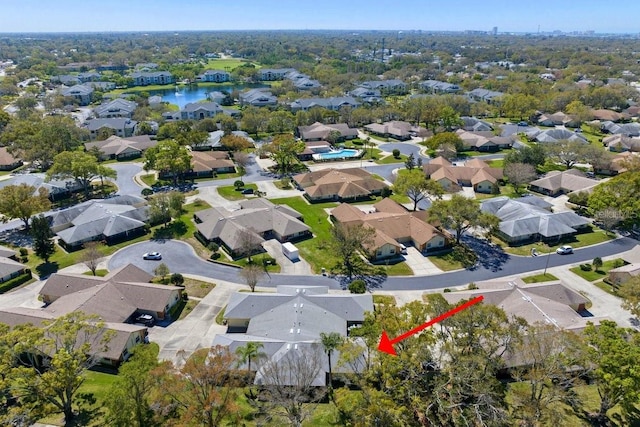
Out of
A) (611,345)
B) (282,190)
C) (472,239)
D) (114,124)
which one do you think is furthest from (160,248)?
(114,124)

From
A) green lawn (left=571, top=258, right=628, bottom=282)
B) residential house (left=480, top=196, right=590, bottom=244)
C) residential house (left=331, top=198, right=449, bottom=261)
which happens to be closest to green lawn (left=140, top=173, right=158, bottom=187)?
residential house (left=331, top=198, right=449, bottom=261)

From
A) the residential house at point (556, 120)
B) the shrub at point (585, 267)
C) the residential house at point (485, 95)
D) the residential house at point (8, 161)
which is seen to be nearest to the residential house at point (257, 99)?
the residential house at point (8, 161)

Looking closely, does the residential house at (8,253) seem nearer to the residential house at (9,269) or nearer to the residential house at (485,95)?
the residential house at (9,269)

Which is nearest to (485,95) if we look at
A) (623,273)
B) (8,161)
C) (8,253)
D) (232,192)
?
(232,192)

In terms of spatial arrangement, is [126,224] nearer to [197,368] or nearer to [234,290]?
[234,290]

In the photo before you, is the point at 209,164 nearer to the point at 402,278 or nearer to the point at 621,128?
the point at 402,278

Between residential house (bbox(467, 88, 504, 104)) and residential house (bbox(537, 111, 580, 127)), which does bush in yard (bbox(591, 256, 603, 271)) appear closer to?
residential house (bbox(537, 111, 580, 127))
